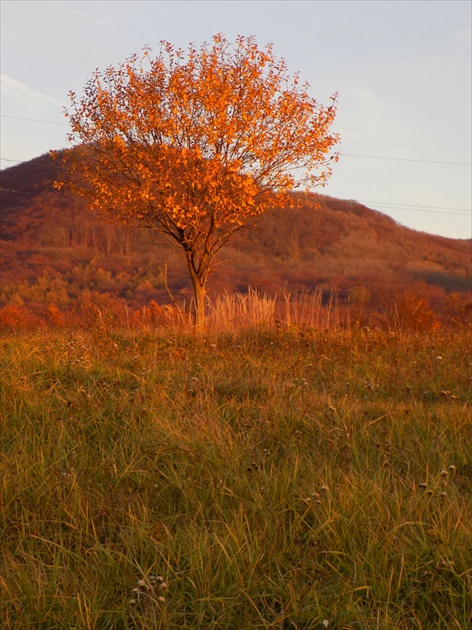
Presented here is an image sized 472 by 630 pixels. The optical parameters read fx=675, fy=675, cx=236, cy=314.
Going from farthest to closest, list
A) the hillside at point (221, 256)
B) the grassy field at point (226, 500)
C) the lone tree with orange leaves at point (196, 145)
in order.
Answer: the hillside at point (221, 256) < the lone tree with orange leaves at point (196, 145) < the grassy field at point (226, 500)

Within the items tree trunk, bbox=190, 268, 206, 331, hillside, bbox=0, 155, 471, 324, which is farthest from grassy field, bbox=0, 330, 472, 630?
hillside, bbox=0, 155, 471, 324

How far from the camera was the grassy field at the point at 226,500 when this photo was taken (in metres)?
3.29

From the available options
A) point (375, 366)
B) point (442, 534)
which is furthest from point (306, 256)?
point (442, 534)

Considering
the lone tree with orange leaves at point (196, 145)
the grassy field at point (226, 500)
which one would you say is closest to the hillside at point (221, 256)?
the lone tree with orange leaves at point (196, 145)

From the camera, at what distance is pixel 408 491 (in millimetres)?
4477

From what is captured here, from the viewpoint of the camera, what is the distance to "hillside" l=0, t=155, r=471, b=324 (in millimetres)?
57125

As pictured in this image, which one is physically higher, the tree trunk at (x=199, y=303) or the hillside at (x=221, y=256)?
the hillside at (x=221, y=256)

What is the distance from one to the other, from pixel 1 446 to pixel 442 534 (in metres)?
3.53

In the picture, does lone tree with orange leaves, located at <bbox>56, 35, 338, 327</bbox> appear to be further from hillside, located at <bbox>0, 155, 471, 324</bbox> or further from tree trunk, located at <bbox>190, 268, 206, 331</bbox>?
hillside, located at <bbox>0, 155, 471, 324</bbox>

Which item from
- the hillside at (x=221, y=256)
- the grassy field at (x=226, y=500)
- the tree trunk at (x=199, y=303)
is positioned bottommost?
the grassy field at (x=226, y=500)

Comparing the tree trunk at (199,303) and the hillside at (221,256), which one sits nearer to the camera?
the tree trunk at (199,303)

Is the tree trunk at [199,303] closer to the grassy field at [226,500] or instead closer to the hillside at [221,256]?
the grassy field at [226,500]

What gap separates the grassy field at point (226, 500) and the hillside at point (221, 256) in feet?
141

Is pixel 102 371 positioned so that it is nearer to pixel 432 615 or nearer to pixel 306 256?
pixel 432 615
